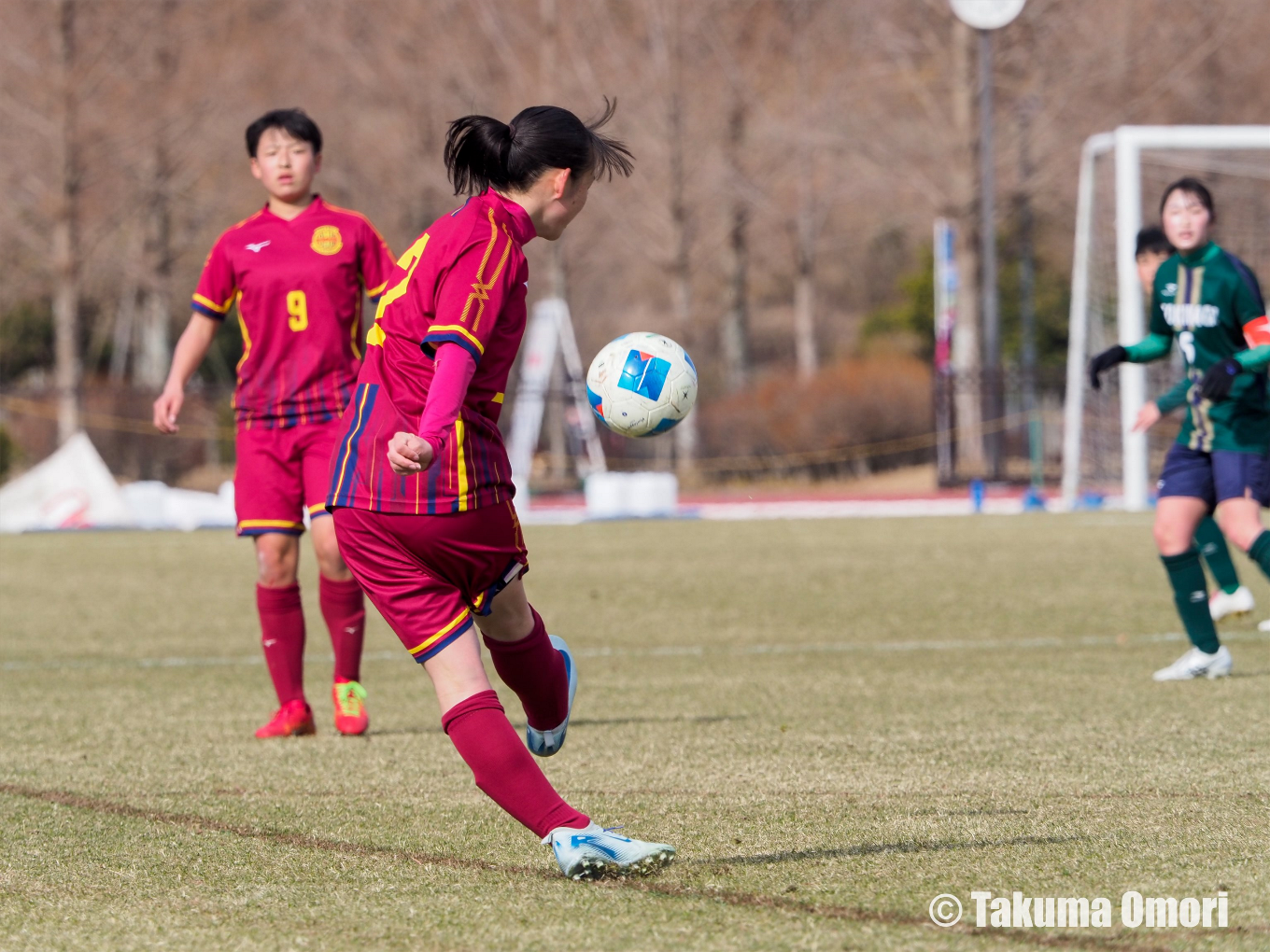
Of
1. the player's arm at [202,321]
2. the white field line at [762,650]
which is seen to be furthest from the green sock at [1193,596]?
the player's arm at [202,321]

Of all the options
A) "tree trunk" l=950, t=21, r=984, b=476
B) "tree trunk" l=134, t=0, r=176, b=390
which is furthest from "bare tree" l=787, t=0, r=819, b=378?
"tree trunk" l=134, t=0, r=176, b=390

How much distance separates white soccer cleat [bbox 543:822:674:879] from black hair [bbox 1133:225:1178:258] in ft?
16.7

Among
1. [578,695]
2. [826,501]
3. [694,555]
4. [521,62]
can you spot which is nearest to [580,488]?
[826,501]

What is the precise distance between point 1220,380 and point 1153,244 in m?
1.23

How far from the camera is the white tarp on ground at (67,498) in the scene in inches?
765

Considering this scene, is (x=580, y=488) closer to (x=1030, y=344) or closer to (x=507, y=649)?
(x=1030, y=344)

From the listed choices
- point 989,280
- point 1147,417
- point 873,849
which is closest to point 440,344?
point 873,849

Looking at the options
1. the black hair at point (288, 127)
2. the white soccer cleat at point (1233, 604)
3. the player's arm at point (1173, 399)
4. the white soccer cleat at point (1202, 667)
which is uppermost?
the black hair at point (288, 127)

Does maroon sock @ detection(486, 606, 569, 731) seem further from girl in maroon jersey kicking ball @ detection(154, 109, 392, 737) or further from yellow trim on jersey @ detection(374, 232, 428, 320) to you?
girl in maroon jersey kicking ball @ detection(154, 109, 392, 737)

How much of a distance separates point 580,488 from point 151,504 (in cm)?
1062

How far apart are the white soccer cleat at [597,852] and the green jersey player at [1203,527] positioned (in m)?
4.63

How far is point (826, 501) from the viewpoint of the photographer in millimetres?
25453

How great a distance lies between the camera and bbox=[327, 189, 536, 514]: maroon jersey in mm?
3709

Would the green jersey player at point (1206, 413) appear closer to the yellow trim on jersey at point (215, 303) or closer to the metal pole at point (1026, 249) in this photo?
the yellow trim on jersey at point (215, 303)
